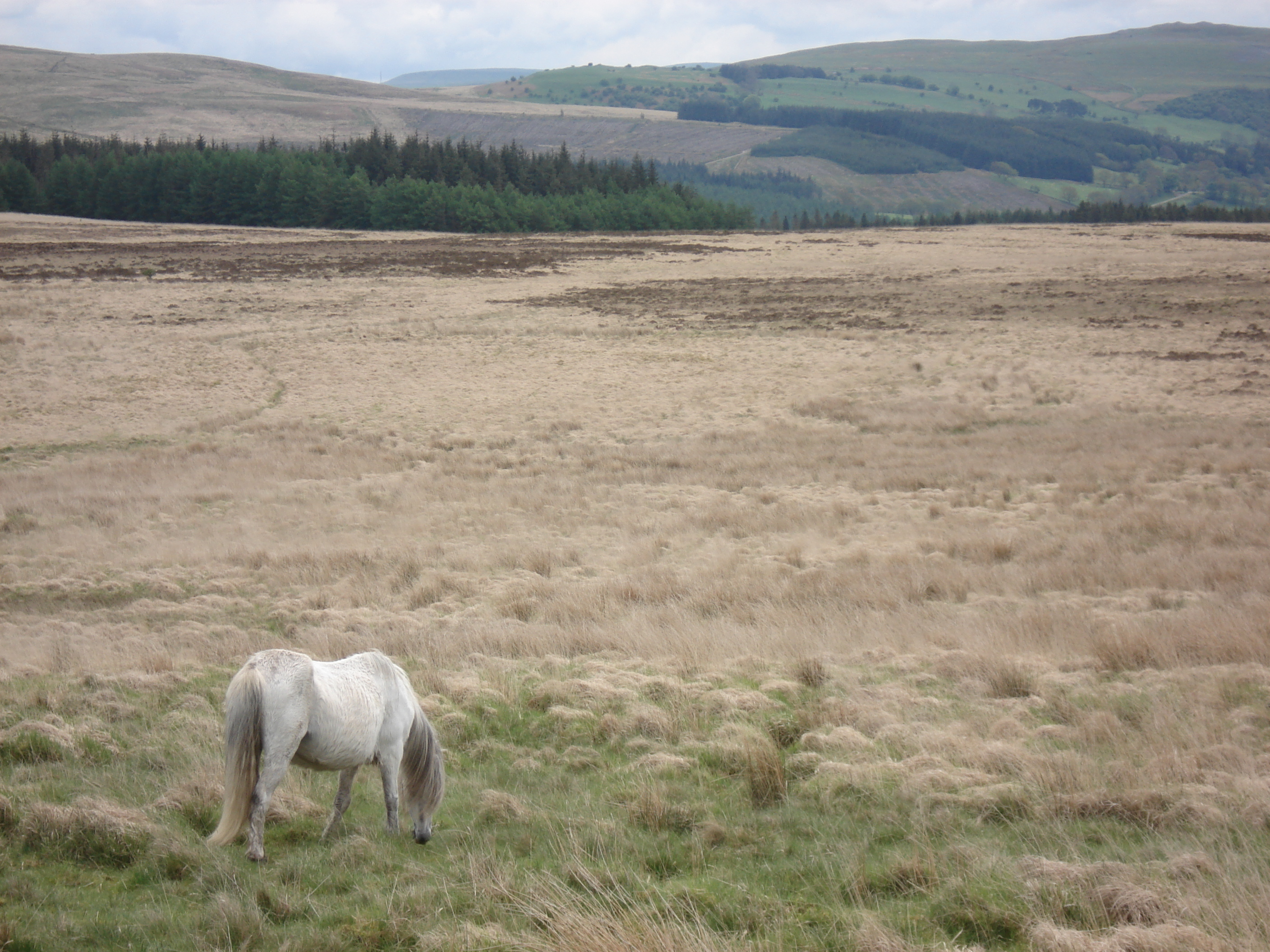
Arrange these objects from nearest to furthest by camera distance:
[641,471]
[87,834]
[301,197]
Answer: [87,834], [641,471], [301,197]

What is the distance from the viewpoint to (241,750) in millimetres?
5297

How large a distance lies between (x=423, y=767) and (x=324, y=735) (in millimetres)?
808

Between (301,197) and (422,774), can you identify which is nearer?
(422,774)

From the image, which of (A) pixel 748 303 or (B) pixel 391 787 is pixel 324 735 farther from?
(A) pixel 748 303

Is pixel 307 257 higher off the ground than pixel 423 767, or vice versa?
pixel 307 257

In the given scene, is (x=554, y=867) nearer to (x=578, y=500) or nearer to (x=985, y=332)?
(x=578, y=500)

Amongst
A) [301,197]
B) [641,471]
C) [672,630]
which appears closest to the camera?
[672,630]

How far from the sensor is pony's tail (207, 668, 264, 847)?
5.27 metres

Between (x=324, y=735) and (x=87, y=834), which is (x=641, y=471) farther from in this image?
(x=87, y=834)

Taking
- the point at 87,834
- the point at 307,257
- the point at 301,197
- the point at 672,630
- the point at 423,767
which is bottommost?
the point at 672,630

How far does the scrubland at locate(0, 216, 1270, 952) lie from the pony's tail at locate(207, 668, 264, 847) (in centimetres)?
19

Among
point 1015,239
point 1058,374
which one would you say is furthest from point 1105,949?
point 1015,239

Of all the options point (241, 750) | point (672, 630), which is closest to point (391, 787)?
point (241, 750)

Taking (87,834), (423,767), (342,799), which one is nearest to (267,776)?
(342,799)
